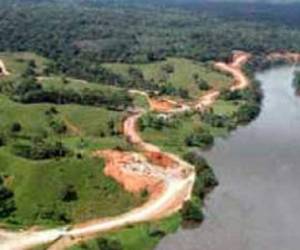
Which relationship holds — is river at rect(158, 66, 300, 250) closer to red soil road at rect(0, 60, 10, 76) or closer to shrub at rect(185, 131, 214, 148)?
shrub at rect(185, 131, 214, 148)

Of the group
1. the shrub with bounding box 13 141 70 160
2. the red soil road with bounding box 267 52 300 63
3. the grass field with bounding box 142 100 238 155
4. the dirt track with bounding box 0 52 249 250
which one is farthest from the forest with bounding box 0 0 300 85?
the shrub with bounding box 13 141 70 160

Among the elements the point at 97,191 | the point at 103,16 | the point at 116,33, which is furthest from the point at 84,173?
the point at 103,16

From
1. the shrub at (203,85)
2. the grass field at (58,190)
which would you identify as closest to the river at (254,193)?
the grass field at (58,190)

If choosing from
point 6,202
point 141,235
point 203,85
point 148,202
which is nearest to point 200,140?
point 148,202

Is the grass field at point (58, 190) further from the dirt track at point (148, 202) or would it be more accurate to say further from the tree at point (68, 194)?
the dirt track at point (148, 202)

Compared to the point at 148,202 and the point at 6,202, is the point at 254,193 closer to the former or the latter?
the point at 148,202
